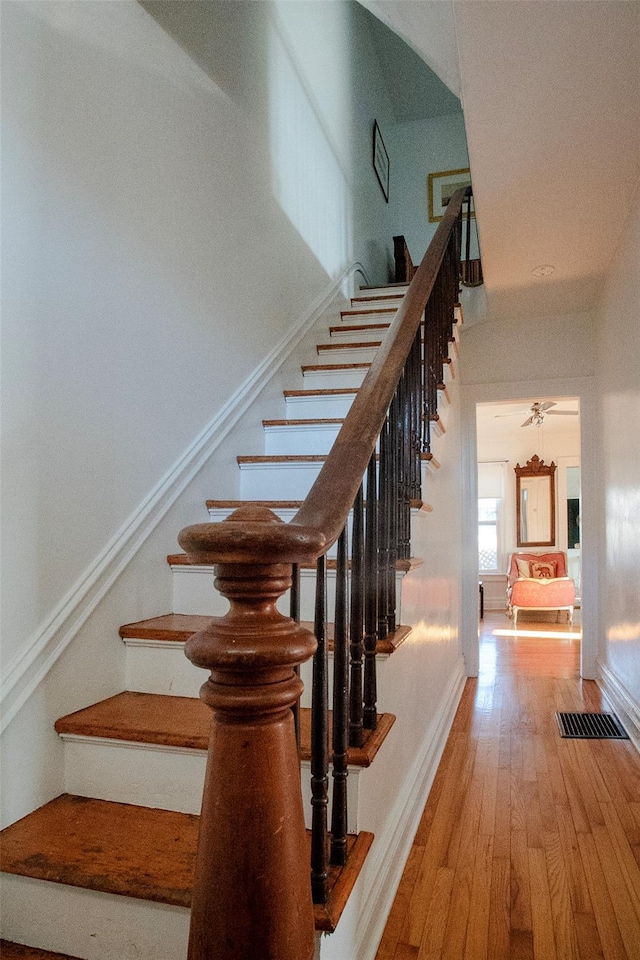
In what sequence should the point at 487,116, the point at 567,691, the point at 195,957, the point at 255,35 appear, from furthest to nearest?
the point at 567,691, the point at 255,35, the point at 487,116, the point at 195,957

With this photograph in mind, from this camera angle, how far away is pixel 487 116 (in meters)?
2.35

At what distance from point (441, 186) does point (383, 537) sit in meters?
6.01

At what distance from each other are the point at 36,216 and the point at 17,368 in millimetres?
403

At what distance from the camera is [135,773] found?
58.6 inches

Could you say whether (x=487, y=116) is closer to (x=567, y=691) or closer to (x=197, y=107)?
(x=197, y=107)

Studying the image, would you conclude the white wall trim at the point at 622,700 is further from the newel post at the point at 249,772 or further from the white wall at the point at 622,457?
the newel post at the point at 249,772

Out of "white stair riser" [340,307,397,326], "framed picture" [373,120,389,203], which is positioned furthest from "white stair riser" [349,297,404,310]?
"framed picture" [373,120,389,203]

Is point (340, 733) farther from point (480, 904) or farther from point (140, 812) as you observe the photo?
point (480, 904)

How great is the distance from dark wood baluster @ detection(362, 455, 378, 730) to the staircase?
2.1 inches

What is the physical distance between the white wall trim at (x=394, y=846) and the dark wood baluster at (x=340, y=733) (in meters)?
0.29

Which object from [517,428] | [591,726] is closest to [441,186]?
[517,428]

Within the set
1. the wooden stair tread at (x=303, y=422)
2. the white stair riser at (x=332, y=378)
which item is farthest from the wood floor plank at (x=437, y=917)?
the white stair riser at (x=332, y=378)

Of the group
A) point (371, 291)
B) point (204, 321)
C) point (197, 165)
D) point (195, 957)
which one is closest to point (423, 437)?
point (204, 321)

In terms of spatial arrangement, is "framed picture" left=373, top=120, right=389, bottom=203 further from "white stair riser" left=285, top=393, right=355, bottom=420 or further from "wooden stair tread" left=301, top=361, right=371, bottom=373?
"white stair riser" left=285, top=393, right=355, bottom=420
